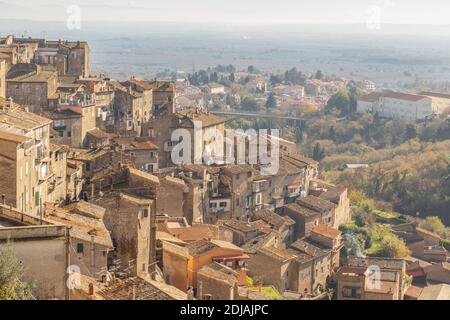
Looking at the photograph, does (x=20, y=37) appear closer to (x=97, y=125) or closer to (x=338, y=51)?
(x=97, y=125)

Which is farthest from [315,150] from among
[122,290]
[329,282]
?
[122,290]

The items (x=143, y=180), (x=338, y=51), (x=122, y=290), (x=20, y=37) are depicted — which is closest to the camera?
(x=122, y=290)

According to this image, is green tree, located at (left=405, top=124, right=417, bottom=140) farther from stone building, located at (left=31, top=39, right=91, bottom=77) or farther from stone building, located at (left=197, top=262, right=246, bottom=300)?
stone building, located at (left=197, top=262, right=246, bottom=300)

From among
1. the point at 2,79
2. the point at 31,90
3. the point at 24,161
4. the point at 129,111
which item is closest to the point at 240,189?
the point at 129,111

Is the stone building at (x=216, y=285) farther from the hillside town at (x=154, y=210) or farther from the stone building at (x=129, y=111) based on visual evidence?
the stone building at (x=129, y=111)

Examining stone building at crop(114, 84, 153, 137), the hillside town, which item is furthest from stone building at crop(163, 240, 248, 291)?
stone building at crop(114, 84, 153, 137)

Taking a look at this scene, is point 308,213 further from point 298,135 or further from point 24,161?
point 298,135

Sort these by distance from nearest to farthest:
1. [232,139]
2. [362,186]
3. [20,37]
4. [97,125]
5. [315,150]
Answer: [97,125] < [232,139] < [20,37] < [362,186] < [315,150]
